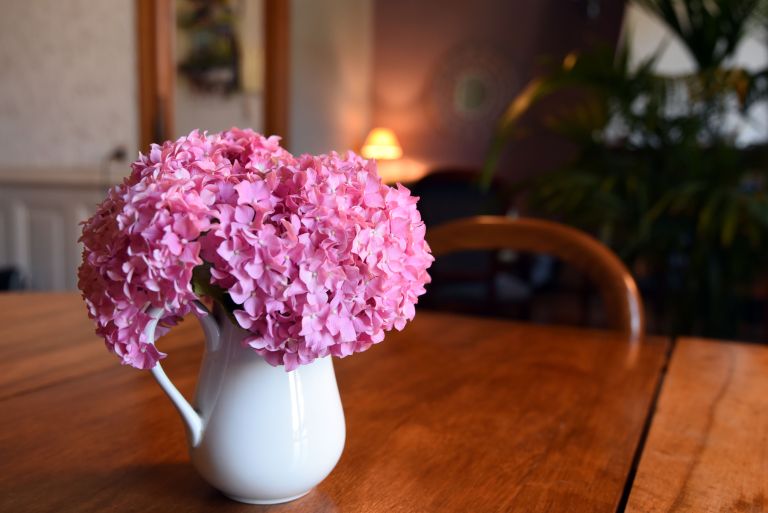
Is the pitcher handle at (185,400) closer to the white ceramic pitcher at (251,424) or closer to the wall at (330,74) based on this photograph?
the white ceramic pitcher at (251,424)

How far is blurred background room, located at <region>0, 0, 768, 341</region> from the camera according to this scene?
188cm

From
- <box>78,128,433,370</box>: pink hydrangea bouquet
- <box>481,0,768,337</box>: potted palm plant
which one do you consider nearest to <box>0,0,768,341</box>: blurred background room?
<box>481,0,768,337</box>: potted palm plant

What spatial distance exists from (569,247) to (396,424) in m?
0.56

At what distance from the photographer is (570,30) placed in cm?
445

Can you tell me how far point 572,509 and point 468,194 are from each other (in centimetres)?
267

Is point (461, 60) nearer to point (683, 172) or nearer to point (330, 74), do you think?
point (330, 74)

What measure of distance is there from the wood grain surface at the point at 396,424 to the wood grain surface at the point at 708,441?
20 mm

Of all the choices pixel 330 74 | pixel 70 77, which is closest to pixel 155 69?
pixel 70 77

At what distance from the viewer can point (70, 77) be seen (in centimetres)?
300

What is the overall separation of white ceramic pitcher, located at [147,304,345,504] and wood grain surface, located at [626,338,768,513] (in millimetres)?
219

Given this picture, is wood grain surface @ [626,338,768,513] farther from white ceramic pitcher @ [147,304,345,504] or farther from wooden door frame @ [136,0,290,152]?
wooden door frame @ [136,0,290,152]

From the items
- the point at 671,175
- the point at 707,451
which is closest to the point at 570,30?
the point at 671,175

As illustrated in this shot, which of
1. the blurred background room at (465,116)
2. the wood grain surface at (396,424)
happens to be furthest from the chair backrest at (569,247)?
the blurred background room at (465,116)

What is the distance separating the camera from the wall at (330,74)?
3.74 m
